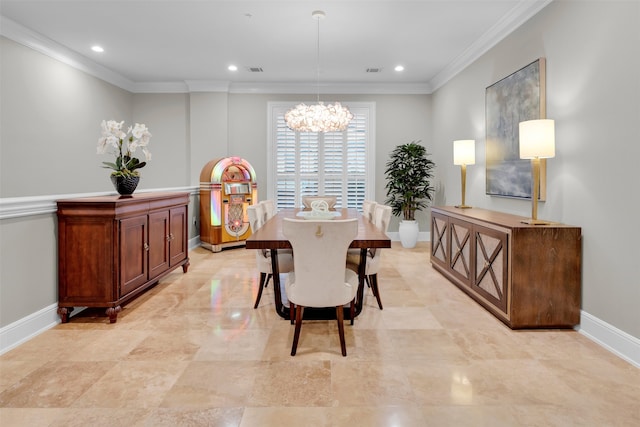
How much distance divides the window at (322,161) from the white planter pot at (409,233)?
3.18 ft

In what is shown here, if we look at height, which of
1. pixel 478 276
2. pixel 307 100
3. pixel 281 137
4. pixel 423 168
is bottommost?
pixel 478 276

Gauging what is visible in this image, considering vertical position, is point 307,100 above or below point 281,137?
above

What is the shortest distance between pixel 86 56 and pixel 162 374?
4.85m

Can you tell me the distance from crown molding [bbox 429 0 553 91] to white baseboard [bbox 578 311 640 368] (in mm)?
2655

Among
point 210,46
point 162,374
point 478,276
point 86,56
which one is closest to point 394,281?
point 478,276

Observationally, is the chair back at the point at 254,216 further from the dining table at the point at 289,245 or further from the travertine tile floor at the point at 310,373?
the travertine tile floor at the point at 310,373

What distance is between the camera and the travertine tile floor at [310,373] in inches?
68.2

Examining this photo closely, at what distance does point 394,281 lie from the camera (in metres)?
4.06

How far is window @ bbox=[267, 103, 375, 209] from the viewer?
21.4 ft

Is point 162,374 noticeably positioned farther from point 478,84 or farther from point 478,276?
point 478,84

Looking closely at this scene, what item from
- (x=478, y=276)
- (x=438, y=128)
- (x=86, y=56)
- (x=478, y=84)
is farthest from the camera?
(x=438, y=128)

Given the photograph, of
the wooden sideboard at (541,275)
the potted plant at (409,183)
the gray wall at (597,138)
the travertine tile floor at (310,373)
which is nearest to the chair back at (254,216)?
the travertine tile floor at (310,373)

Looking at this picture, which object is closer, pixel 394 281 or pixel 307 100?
pixel 394 281

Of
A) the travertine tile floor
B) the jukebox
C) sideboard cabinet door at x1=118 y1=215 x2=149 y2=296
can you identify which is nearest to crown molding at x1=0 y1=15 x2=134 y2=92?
the jukebox
